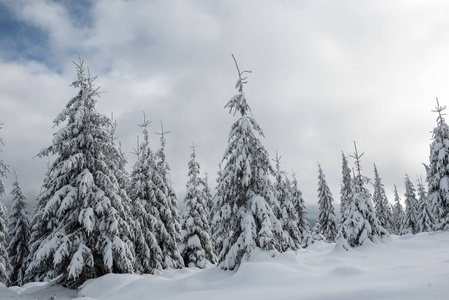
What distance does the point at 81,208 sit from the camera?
1461 centimetres

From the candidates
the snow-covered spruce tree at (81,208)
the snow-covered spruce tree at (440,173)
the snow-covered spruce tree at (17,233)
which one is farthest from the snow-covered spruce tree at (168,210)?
the snow-covered spruce tree at (440,173)

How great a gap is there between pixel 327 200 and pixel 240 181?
31.0 m

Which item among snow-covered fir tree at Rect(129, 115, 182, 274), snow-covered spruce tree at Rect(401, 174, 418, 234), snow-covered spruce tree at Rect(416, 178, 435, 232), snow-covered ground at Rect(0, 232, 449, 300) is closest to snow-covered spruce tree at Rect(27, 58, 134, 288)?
snow-covered ground at Rect(0, 232, 449, 300)

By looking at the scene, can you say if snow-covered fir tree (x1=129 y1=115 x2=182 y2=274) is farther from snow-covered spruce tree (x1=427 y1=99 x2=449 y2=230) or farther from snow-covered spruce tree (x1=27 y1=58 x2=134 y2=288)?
snow-covered spruce tree (x1=427 y1=99 x2=449 y2=230)

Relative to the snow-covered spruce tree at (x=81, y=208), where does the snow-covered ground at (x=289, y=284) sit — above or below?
below

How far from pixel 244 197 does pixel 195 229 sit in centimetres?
1321

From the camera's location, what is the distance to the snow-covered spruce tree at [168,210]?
23406mm

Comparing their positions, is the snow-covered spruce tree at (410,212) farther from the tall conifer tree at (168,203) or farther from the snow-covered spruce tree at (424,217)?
the tall conifer tree at (168,203)

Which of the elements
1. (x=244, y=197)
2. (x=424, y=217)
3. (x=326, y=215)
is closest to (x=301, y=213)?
(x=326, y=215)

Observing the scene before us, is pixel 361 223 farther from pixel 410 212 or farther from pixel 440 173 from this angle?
pixel 410 212

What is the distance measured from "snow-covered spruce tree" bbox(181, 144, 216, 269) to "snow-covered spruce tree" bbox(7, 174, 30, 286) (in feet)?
55.6

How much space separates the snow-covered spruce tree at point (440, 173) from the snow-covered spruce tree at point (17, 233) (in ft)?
130

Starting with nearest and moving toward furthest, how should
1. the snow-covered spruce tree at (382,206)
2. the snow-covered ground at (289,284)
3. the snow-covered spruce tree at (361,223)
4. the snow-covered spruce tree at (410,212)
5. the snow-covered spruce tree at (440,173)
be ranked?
the snow-covered ground at (289,284), the snow-covered spruce tree at (361,223), the snow-covered spruce tree at (440,173), the snow-covered spruce tree at (410,212), the snow-covered spruce tree at (382,206)

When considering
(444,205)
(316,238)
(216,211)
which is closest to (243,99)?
(216,211)
